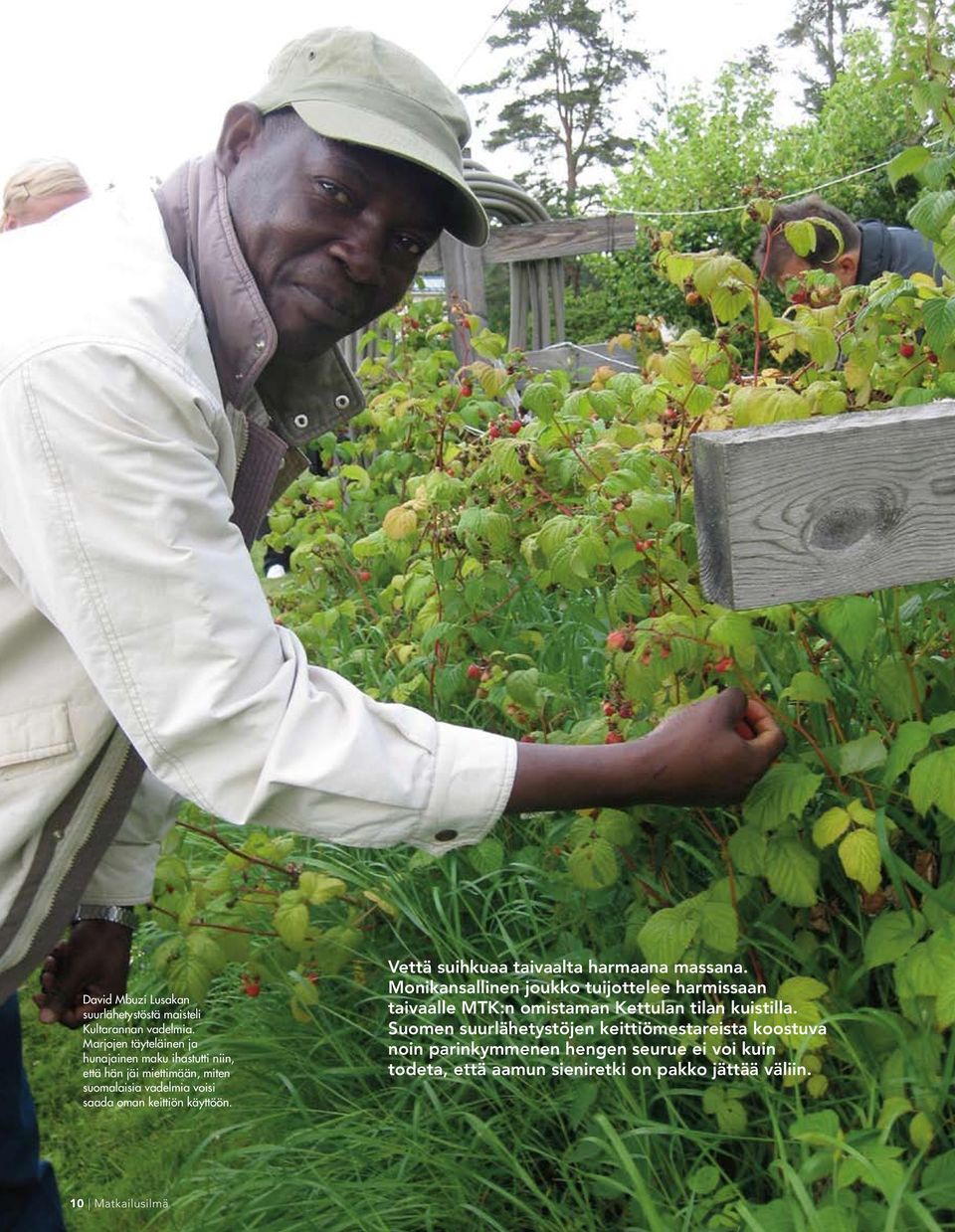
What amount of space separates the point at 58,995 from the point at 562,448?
1410 millimetres

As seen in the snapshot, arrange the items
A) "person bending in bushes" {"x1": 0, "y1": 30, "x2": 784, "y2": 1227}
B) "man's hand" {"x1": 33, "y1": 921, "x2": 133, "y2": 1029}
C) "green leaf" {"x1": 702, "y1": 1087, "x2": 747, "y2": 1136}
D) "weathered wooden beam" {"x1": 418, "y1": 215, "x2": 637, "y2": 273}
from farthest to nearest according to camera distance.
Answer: "weathered wooden beam" {"x1": 418, "y1": 215, "x2": 637, "y2": 273} → "man's hand" {"x1": 33, "y1": 921, "x2": 133, "y2": 1029} → "green leaf" {"x1": 702, "y1": 1087, "x2": 747, "y2": 1136} → "person bending in bushes" {"x1": 0, "y1": 30, "x2": 784, "y2": 1227}

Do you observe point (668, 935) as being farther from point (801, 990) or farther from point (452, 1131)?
point (452, 1131)

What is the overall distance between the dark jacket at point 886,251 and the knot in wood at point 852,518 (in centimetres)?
301

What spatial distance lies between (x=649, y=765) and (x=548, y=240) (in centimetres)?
579

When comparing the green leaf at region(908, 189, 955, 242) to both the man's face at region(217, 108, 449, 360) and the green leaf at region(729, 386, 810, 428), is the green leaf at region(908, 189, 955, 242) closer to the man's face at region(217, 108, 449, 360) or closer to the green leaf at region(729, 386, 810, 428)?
the green leaf at region(729, 386, 810, 428)

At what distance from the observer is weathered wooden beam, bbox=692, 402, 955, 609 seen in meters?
1.54

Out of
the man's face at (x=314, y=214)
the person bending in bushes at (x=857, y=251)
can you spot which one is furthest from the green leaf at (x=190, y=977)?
the person bending in bushes at (x=857, y=251)

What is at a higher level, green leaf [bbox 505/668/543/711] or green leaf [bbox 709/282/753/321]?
green leaf [bbox 709/282/753/321]

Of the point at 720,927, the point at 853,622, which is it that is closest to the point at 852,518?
the point at 853,622

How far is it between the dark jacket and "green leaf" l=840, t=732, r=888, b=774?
284cm

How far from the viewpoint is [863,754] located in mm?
1922

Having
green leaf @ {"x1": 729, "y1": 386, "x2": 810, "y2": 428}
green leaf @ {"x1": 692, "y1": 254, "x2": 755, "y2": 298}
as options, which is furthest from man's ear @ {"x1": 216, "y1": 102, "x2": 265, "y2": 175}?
green leaf @ {"x1": 729, "y1": 386, "x2": 810, "y2": 428}

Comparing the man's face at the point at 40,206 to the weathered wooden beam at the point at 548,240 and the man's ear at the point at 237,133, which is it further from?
the man's ear at the point at 237,133

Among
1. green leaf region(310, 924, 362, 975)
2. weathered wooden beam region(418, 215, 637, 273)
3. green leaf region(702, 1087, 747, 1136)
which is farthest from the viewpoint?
weathered wooden beam region(418, 215, 637, 273)
